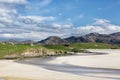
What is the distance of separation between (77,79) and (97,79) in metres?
3.56

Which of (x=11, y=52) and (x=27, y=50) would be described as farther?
Answer: (x=27, y=50)

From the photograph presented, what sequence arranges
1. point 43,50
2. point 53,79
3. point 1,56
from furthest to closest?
point 43,50, point 1,56, point 53,79

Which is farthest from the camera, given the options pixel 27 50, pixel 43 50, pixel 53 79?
pixel 43 50

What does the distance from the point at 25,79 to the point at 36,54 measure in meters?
113

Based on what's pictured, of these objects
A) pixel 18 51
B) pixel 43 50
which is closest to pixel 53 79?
pixel 18 51

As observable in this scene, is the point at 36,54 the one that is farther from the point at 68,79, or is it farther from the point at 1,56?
the point at 68,79

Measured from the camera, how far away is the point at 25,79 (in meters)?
53.6

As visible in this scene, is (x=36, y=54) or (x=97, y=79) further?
(x=36, y=54)

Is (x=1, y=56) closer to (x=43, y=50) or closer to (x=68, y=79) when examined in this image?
(x=43, y=50)

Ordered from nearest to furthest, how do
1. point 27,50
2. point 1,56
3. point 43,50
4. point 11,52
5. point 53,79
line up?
point 53,79 → point 1,56 → point 11,52 → point 27,50 → point 43,50

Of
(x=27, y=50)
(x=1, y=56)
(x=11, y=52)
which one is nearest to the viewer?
(x=1, y=56)

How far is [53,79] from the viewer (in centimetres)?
5281

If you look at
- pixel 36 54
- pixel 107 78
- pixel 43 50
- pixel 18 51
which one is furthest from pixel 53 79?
pixel 43 50

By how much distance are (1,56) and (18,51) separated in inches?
701
